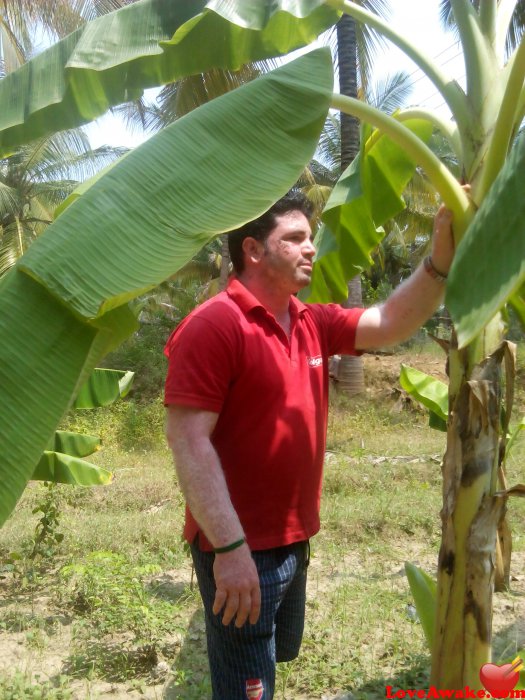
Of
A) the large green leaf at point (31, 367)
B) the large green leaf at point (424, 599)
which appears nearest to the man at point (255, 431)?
the large green leaf at point (424, 599)

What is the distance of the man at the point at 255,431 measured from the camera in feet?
6.36

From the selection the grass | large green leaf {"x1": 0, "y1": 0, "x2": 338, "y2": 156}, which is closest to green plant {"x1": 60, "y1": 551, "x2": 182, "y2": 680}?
the grass

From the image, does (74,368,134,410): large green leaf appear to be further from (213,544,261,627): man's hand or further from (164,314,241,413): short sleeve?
(213,544,261,627): man's hand

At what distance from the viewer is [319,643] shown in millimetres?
3396

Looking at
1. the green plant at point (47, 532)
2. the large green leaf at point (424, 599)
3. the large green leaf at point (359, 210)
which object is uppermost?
the large green leaf at point (359, 210)

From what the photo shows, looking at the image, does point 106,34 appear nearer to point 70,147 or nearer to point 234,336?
point 234,336

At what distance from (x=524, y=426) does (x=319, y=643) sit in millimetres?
2096

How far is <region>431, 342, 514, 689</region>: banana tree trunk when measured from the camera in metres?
2.04

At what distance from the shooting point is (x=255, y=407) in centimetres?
214

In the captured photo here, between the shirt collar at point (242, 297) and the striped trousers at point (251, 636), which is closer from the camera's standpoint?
the striped trousers at point (251, 636)

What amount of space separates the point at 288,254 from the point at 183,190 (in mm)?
659

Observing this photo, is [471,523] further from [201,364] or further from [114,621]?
[114,621]

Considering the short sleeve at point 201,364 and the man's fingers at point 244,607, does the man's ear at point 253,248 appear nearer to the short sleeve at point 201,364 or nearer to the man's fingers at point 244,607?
the short sleeve at point 201,364

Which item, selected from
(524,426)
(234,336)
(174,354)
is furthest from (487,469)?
(524,426)
